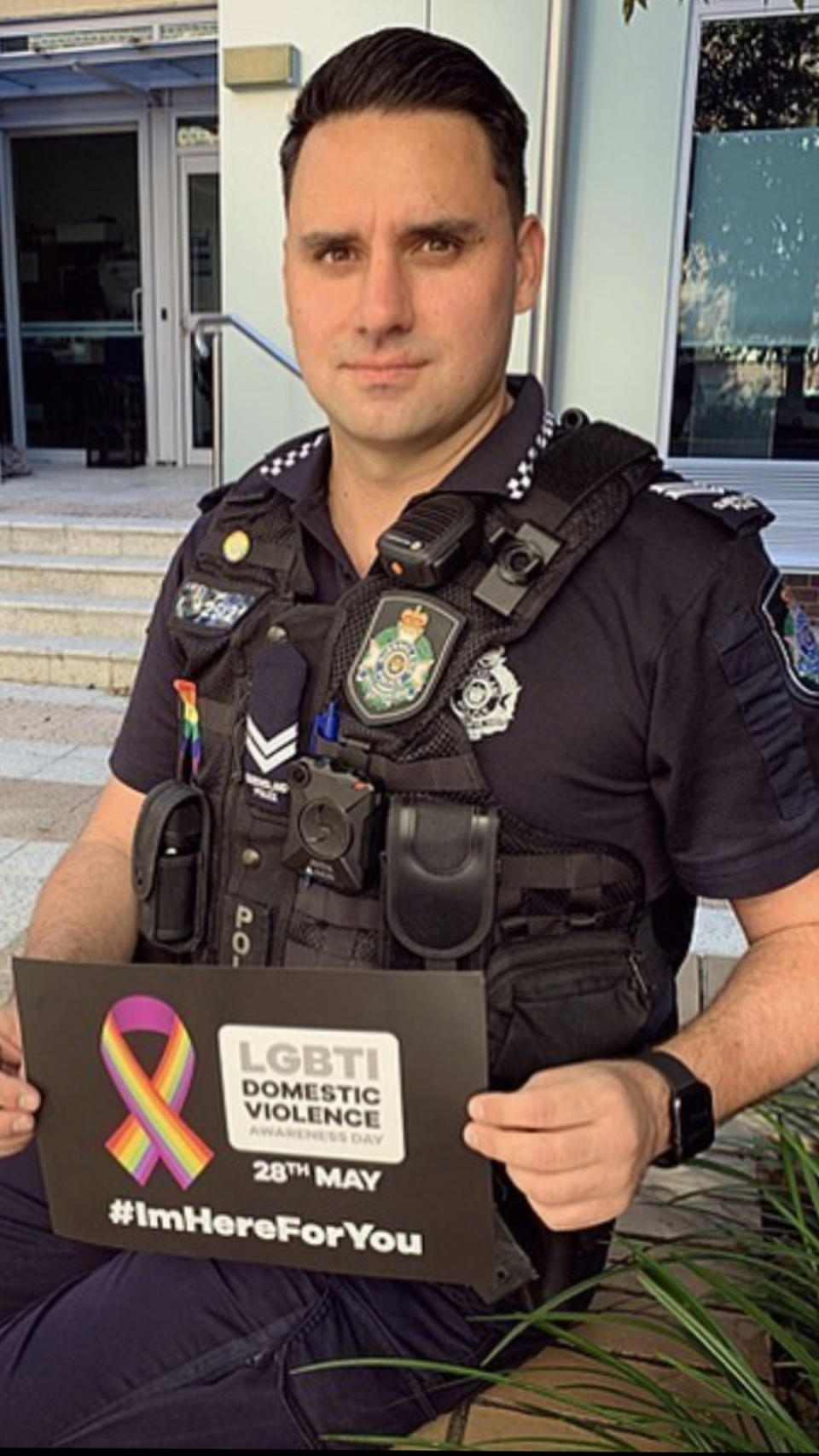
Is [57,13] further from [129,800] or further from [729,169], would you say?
[129,800]

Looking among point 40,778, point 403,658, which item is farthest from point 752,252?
point 403,658

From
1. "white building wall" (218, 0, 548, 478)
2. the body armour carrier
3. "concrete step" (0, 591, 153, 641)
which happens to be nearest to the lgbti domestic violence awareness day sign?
the body armour carrier

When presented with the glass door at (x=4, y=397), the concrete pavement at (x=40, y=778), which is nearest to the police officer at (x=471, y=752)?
the concrete pavement at (x=40, y=778)

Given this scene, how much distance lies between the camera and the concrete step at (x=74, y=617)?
527 centimetres

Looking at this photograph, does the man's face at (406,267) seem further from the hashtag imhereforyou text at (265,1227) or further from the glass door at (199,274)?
the glass door at (199,274)

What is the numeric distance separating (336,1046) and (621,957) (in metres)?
0.31

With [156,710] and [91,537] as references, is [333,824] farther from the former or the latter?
[91,537]

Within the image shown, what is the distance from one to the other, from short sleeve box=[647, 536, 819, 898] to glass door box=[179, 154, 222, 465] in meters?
7.33

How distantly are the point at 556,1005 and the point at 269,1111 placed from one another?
0.28 metres

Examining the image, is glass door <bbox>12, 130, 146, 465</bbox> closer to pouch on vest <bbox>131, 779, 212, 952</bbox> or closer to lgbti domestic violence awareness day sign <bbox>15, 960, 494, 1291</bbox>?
pouch on vest <bbox>131, 779, 212, 952</bbox>

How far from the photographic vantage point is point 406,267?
1198 millimetres

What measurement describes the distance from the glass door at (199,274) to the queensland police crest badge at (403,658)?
23.6ft

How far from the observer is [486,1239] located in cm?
100

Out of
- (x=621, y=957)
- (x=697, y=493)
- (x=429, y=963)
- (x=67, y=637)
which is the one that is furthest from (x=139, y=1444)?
(x=67, y=637)
